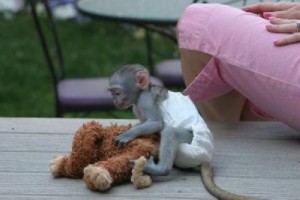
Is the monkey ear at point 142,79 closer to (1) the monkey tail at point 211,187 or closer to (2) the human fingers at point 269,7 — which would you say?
(1) the monkey tail at point 211,187

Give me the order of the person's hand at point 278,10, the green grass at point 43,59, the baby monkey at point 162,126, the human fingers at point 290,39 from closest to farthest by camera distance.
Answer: the baby monkey at point 162,126 < the human fingers at point 290,39 < the person's hand at point 278,10 < the green grass at point 43,59

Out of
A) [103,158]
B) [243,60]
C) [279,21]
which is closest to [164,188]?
[103,158]

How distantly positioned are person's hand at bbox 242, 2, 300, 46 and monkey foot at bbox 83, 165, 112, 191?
563 mm

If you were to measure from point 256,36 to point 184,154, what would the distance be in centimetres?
40

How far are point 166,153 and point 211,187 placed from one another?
4.9 inches

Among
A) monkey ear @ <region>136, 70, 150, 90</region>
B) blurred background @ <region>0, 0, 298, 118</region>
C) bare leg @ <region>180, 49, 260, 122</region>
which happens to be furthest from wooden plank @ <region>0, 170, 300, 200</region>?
blurred background @ <region>0, 0, 298, 118</region>

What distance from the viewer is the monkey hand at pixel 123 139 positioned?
6.57 ft

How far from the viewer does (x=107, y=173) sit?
1907 millimetres

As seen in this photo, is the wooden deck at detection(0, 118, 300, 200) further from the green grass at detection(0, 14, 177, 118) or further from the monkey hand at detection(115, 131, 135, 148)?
the green grass at detection(0, 14, 177, 118)

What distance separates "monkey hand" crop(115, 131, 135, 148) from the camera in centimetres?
200

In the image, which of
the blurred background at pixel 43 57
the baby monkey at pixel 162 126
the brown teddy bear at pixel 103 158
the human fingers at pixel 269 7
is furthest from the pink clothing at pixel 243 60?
the blurred background at pixel 43 57

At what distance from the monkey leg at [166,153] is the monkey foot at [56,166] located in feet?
0.66

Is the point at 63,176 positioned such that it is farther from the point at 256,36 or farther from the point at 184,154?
the point at 256,36

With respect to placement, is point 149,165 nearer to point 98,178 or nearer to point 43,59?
point 98,178
